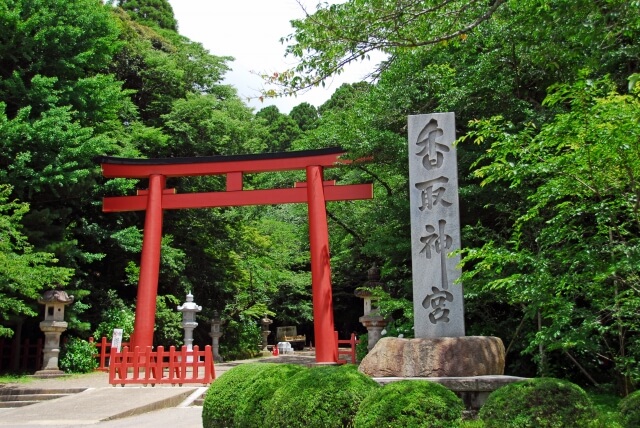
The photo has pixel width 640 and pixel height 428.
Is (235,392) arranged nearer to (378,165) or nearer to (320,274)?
(378,165)

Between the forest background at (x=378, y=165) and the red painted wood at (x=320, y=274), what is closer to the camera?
the forest background at (x=378, y=165)

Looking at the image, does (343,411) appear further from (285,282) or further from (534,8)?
(285,282)

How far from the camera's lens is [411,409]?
4602mm

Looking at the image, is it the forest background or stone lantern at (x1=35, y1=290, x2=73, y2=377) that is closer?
the forest background

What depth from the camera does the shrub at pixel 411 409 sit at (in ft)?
15.0

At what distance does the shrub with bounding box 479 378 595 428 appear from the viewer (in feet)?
13.9

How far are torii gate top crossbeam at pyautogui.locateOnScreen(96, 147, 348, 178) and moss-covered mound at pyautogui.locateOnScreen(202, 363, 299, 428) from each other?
991 cm

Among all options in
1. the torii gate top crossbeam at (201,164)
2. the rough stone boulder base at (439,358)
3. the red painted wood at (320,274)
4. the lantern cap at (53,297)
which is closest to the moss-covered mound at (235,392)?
the rough stone boulder base at (439,358)

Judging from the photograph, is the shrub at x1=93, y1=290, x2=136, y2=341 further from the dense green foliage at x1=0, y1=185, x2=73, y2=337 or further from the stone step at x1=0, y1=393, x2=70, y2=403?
the stone step at x1=0, y1=393, x2=70, y2=403

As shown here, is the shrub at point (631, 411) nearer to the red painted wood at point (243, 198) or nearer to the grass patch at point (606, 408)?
the grass patch at point (606, 408)

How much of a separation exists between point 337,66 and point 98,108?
13371 millimetres

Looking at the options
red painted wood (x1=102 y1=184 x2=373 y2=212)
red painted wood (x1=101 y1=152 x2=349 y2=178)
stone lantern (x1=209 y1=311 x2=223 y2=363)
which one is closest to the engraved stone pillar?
red painted wood (x1=102 y1=184 x2=373 y2=212)

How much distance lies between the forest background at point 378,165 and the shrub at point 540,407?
162cm

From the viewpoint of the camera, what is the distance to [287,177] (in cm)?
2289
